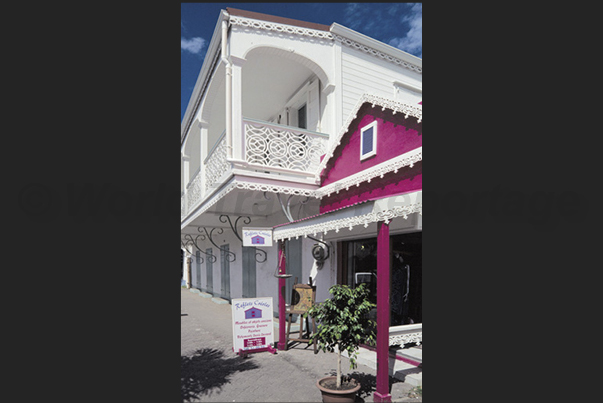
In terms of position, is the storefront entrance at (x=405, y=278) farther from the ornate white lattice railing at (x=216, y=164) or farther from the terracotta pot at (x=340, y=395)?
the ornate white lattice railing at (x=216, y=164)

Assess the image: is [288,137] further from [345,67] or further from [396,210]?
[396,210]

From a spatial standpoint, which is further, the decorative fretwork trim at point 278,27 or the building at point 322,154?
the decorative fretwork trim at point 278,27

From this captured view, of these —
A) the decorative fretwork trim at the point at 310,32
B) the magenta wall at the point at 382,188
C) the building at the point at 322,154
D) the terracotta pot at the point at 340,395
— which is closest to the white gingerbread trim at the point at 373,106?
the building at the point at 322,154

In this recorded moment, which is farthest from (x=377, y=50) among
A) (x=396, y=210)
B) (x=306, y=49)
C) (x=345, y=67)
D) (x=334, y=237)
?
(x=396, y=210)

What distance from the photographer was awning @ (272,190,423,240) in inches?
142

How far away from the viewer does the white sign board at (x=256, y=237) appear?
20.0 feet

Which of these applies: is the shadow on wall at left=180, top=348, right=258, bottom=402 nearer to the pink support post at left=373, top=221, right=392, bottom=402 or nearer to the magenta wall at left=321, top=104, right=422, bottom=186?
the pink support post at left=373, top=221, right=392, bottom=402

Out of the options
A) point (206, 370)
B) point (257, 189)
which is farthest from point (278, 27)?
point (206, 370)

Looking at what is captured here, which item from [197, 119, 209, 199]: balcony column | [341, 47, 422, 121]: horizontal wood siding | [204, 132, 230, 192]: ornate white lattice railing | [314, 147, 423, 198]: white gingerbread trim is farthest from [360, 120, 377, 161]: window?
[197, 119, 209, 199]: balcony column

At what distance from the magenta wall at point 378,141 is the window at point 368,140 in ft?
0.22

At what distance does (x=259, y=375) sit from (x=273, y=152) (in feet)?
12.6

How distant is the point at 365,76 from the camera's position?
7.93 m

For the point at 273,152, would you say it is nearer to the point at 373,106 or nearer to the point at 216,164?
the point at 216,164
